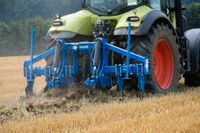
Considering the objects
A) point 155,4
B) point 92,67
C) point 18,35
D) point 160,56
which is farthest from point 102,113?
point 18,35

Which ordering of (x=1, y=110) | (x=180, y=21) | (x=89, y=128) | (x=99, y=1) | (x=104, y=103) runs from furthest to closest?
(x=180, y=21) < (x=99, y=1) < (x=104, y=103) < (x=1, y=110) < (x=89, y=128)

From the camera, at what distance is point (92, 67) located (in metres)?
8.61

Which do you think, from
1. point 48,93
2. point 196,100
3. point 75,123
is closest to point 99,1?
point 48,93

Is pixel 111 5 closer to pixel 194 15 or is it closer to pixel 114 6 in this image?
pixel 114 6

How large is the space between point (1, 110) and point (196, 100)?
312 centimetres

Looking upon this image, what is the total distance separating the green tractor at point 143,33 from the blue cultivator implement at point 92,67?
0.21 metres

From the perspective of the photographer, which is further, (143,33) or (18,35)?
(18,35)

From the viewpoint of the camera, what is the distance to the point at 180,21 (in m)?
10.3

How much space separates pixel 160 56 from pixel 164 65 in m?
0.21

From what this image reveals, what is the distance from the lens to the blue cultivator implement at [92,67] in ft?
27.3

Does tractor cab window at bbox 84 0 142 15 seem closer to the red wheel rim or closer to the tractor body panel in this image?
the tractor body panel

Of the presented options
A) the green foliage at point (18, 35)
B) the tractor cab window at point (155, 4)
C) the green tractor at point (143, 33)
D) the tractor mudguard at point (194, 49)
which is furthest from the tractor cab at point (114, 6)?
the green foliage at point (18, 35)

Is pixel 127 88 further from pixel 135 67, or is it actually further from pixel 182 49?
pixel 182 49

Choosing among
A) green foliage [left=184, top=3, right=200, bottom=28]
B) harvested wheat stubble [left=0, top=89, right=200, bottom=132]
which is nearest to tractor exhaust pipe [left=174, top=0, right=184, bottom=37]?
harvested wheat stubble [left=0, top=89, right=200, bottom=132]
